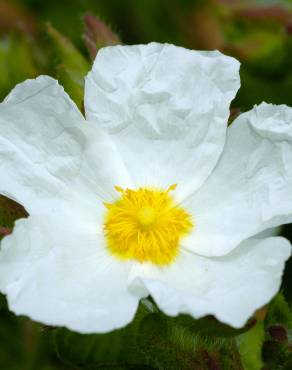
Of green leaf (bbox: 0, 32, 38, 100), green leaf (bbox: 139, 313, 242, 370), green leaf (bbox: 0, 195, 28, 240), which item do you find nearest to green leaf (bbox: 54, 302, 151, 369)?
green leaf (bbox: 139, 313, 242, 370)

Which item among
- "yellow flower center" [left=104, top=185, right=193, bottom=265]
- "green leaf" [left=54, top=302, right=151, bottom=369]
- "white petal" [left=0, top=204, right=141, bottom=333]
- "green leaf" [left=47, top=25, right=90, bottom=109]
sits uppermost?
"green leaf" [left=47, top=25, right=90, bottom=109]

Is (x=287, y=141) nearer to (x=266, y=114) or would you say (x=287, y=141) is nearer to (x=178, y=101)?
(x=266, y=114)

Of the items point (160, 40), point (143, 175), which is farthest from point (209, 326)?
point (160, 40)

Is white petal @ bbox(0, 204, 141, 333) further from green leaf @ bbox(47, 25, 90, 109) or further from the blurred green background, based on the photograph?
green leaf @ bbox(47, 25, 90, 109)

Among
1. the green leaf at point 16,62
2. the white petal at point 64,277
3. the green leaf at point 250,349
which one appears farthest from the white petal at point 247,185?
the green leaf at point 16,62

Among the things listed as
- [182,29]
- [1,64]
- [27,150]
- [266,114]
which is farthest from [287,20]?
[27,150]

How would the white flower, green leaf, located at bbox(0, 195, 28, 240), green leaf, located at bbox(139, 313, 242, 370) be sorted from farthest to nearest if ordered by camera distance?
green leaf, located at bbox(0, 195, 28, 240), the white flower, green leaf, located at bbox(139, 313, 242, 370)
